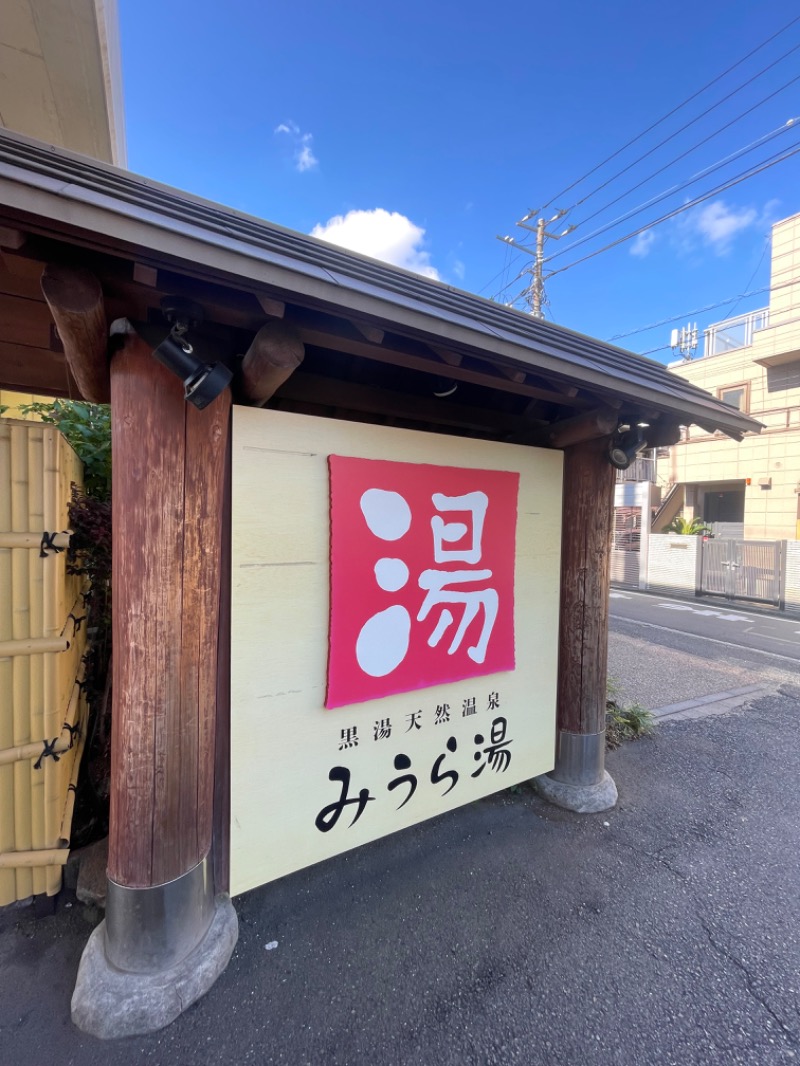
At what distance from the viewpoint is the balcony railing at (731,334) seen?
14.4 m

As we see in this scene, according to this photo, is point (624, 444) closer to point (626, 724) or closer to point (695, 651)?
point (626, 724)

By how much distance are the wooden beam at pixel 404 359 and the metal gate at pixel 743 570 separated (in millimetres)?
10924

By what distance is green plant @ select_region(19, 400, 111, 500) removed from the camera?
2.85m

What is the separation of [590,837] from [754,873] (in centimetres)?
81

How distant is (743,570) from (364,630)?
12.0 meters

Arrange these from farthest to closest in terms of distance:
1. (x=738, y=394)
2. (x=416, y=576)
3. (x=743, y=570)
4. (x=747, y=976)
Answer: (x=738, y=394) → (x=743, y=570) → (x=416, y=576) → (x=747, y=976)

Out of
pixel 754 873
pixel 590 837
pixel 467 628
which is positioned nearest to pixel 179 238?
pixel 467 628

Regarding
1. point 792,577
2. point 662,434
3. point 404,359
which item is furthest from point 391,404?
point 792,577

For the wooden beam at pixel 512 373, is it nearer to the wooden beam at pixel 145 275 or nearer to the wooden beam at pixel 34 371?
the wooden beam at pixel 145 275

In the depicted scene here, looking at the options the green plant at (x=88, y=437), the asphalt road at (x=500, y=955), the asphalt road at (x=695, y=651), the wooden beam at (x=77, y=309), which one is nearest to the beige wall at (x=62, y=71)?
the green plant at (x=88, y=437)

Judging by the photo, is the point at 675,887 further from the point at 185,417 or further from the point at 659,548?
the point at 659,548

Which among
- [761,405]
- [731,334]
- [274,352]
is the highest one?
[731,334]

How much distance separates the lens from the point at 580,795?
9.66 feet

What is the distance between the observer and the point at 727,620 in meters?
9.18
